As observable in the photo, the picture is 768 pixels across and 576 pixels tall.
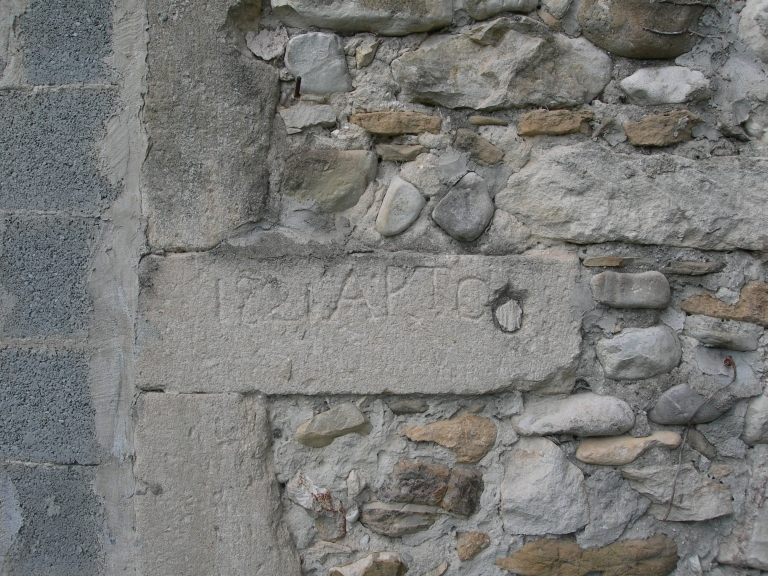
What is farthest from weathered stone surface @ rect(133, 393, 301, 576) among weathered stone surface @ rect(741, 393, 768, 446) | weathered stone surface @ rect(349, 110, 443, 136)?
weathered stone surface @ rect(741, 393, 768, 446)

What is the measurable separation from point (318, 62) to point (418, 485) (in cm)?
116

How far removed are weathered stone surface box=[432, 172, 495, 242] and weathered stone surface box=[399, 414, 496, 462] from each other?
50 centimetres

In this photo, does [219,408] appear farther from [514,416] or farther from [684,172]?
[684,172]

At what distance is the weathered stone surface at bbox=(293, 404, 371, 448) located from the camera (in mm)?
1507

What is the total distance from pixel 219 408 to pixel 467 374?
2.18ft

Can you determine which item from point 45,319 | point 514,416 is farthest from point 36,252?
point 514,416

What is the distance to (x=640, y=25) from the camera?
1466 millimetres

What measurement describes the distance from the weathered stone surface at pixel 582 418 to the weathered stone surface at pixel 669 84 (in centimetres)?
82

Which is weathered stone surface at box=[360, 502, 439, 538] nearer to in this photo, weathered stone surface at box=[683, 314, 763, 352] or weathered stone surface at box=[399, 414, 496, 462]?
weathered stone surface at box=[399, 414, 496, 462]

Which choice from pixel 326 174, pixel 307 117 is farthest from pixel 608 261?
pixel 307 117

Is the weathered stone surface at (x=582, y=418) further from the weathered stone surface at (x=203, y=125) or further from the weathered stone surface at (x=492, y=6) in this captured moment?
the weathered stone surface at (x=492, y=6)

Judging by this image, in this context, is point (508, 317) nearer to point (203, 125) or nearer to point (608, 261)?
point (608, 261)

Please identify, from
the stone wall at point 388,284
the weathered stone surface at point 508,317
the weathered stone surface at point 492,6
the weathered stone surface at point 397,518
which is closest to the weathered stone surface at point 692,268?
the stone wall at point 388,284

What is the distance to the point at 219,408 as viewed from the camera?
1.49 m
